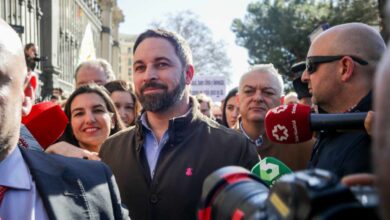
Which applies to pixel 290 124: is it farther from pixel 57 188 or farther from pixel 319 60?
pixel 57 188

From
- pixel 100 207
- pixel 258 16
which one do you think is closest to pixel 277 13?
pixel 258 16

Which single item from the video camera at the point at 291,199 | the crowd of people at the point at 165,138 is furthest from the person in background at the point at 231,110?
the video camera at the point at 291,199

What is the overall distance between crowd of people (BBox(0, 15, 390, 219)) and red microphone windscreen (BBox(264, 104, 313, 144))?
137mm

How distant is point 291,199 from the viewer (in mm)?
736

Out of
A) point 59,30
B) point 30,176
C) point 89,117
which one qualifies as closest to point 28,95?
point 30,176

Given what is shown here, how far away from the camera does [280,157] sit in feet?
13.0

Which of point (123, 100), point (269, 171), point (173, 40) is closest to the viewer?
point (269, 171)

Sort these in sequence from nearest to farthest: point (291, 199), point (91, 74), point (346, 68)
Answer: point (291, 199) → point (346, 68) → point (91, 74)

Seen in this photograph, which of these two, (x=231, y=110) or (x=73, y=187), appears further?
(x=231, y=110)

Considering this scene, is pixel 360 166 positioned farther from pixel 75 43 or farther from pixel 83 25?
pixel 83 25

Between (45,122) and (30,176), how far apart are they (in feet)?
3.69

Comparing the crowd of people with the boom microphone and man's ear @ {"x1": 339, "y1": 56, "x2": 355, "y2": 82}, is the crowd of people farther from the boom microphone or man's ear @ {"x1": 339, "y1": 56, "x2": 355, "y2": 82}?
the boom microphone

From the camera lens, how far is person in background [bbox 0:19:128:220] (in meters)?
1.76

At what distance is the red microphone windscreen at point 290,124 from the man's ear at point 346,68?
0.36 m
